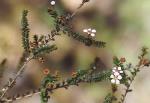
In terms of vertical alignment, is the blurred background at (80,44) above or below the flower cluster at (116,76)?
above

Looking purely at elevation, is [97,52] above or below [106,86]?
above

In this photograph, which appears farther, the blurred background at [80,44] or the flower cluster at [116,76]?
the blurred background at [80,44]

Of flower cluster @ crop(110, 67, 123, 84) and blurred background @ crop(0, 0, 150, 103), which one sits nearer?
flower cluster @ crop(110, 67, 123, 84)

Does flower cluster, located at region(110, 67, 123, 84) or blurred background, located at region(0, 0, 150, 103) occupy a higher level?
blurred background, located at region(0, 0, 150, 103)

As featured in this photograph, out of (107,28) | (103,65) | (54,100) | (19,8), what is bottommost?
(54,100)

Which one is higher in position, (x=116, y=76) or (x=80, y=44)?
(x=80, y=44)

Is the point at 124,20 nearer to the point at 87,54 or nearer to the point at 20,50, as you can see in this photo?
the point at 87,54

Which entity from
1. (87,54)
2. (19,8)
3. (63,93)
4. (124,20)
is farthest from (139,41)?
(19,8)

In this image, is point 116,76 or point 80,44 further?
point 80,44
